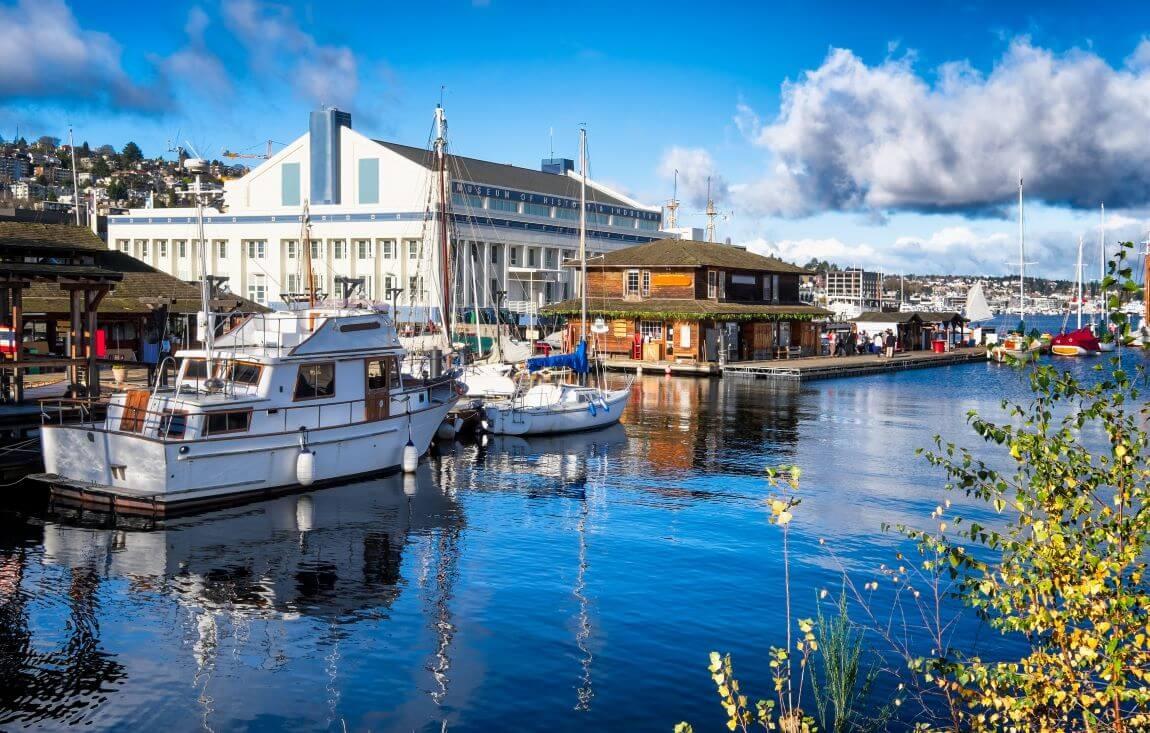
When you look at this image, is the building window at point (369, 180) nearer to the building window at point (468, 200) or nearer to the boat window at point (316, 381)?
the building window at point (468, 200)

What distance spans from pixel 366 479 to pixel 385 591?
1233 cm

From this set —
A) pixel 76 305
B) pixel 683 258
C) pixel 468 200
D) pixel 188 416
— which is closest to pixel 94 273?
pixel 76 305

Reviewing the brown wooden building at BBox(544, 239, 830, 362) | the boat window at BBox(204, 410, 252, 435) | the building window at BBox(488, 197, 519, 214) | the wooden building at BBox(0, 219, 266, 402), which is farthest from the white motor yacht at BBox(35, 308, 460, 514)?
the building window at BBox(488, 197, 519, 214)

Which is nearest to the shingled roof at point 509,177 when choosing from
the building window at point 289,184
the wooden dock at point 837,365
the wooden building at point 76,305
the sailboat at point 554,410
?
the building window at point 289,184

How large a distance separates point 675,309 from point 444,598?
52138mm

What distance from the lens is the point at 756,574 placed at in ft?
75.0

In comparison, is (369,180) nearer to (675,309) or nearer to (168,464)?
(675,309)

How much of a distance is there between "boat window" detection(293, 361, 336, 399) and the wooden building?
4850 mm

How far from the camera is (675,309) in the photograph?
7144 centimetres

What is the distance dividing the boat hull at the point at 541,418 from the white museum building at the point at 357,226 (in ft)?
172

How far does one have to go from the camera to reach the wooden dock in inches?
2736

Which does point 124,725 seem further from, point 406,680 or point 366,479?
point 366,479

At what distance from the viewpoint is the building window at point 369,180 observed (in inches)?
4055

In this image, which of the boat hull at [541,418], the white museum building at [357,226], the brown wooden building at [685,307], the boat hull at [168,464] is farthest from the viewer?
the white museum building at [357,226]
